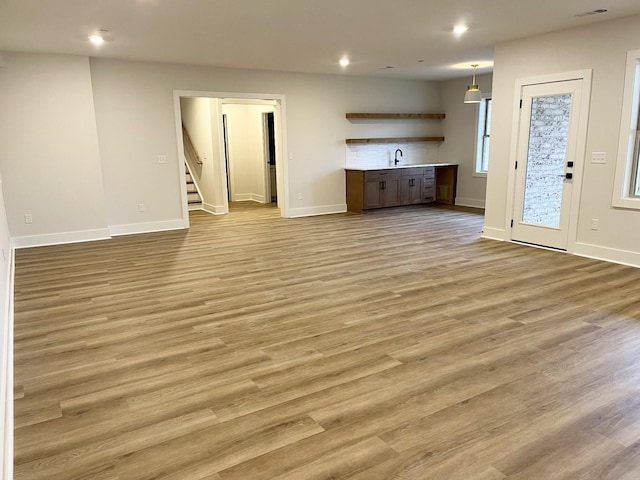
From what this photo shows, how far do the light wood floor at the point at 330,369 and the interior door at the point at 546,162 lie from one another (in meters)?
0.78

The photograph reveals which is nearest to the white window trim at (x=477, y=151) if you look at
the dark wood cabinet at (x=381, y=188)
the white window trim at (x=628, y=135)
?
the dark wood cabinet at (x=381, y=188)

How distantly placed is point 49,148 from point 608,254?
7382mm

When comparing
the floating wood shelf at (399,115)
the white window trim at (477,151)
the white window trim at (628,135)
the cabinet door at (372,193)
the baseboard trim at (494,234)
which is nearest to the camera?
the white window trim at (628,135)

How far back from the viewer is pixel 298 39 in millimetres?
5727

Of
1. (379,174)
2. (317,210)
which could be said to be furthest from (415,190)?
(317,210)

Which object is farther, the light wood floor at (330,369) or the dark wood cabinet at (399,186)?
the dark wood cabinet at (399,186)

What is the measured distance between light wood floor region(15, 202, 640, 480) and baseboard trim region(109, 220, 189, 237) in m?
1.97

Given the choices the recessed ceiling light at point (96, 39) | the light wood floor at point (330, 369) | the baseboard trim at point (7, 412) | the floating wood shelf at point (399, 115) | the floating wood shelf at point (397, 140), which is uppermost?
the recessed ceiling light at point (96, 39)

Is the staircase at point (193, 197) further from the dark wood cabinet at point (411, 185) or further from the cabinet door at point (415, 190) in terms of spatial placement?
the cabinet door at point (415, 190)

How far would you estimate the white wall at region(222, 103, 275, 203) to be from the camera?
35.9 feet

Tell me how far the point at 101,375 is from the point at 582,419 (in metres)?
2.70

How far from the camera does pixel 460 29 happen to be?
212 inches

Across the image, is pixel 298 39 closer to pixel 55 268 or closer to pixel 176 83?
pixel 176 83

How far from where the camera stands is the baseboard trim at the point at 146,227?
23.9ft
